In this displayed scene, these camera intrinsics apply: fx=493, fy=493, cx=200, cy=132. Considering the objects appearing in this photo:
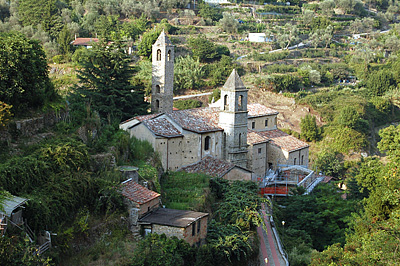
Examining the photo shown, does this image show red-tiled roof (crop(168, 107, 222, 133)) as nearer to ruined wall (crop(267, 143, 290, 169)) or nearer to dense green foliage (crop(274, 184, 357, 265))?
ruined wall (crop(267, 143, 290, 169))

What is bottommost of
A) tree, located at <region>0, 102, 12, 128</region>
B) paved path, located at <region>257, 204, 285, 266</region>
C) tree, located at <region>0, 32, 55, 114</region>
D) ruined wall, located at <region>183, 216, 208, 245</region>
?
paved path, located at <region>257, 204, 285, 266</region>

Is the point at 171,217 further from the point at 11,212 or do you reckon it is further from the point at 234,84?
the point at 234,84

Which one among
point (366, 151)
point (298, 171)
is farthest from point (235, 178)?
point (366, 151)

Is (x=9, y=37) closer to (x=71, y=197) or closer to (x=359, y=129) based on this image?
(x=71, y=197)

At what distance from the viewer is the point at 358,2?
99.0 m

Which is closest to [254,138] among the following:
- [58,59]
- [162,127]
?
[162,127]

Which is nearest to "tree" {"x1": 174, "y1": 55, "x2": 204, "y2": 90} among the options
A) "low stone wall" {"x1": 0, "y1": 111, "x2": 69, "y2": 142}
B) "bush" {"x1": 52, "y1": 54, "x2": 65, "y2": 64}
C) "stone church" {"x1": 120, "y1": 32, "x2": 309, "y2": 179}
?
"bush" {"x1": 52, "y1": 54, "x2": 65, "y2": 64}

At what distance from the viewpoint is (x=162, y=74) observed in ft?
110

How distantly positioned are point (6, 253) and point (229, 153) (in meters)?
19.2

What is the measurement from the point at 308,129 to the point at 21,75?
40344 millimetres

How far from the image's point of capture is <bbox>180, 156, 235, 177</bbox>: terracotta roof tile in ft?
89.9

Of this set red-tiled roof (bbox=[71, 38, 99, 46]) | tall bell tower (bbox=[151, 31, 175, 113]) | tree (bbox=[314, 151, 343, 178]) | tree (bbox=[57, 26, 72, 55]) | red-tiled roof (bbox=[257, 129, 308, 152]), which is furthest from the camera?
red-tiled roof (bbox=[71, 38, 99, 46])

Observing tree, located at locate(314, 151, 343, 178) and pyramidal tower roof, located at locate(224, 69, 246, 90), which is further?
tree, located at locate(314, 151, 343, 178)

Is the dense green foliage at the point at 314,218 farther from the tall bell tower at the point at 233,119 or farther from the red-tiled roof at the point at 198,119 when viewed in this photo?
the red-tiled roof at the point at 198,119
